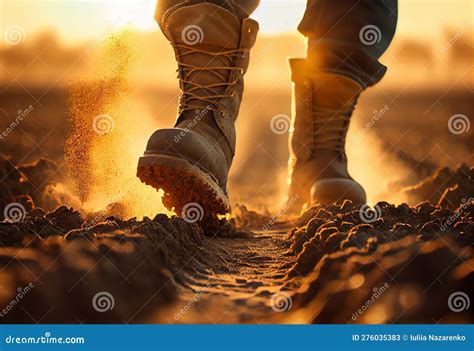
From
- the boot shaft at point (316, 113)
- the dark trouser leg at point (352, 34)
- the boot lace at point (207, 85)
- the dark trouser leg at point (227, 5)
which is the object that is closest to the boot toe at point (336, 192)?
the boot shaft at point (316, 113)

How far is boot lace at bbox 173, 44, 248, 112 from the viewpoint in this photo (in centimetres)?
233

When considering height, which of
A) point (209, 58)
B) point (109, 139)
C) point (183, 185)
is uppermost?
point (209, 58)

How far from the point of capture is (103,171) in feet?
8.41

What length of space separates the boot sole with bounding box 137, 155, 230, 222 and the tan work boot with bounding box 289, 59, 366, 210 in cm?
87

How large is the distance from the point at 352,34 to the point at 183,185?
1.23 m

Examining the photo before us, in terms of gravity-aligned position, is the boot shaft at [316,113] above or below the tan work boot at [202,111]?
above

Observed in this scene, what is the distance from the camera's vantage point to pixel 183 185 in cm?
205

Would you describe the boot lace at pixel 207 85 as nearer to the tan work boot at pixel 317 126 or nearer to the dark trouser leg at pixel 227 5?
the dark trouser leg at pixel 227 5

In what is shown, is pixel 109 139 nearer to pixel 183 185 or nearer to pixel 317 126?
pixel 183 185

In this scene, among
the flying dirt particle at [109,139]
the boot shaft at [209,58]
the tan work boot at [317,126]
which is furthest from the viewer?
the tan work boot at [317,126]

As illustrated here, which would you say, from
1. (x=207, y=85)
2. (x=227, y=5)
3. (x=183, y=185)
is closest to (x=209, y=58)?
(x=207, y=85)

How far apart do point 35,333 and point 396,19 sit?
225 cm

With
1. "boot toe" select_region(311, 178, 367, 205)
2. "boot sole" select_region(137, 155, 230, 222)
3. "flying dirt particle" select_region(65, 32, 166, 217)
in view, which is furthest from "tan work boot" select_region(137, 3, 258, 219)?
"boot toe" select_region(311, 178, 367, 205)

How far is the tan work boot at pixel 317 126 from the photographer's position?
116 inches
